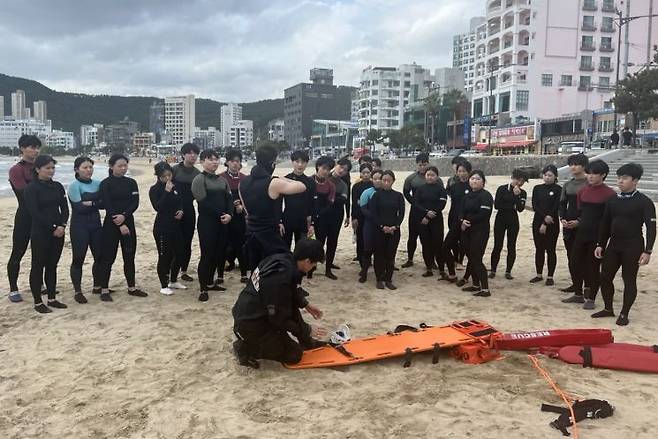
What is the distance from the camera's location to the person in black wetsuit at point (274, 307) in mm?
4098

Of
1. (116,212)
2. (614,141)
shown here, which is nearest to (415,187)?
(116,212)

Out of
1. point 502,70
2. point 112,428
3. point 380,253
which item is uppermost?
point 502,70

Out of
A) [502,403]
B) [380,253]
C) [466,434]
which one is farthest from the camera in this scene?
[380,253]

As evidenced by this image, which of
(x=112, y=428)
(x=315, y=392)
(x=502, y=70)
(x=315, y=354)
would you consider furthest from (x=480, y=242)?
(x=502, y=70)

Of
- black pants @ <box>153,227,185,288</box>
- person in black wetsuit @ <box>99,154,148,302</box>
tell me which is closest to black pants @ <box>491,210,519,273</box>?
black pants @ <box>153,227,185,288</box>

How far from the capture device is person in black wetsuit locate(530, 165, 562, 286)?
733cm

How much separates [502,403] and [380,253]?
367cm

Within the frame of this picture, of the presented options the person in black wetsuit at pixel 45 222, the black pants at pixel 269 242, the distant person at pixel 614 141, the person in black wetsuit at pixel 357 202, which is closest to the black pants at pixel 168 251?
the person in black wetsuit at pixel 45 222

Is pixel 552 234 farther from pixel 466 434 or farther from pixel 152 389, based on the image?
pixel 152 389

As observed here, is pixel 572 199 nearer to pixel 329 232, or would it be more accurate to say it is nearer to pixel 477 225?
pixel 477 225

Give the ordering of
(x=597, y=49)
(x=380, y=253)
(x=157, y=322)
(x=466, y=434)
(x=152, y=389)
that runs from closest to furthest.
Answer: (x=466, y=434)
(x=152, y=389)
(x=157, y=322)
(x=380, y=253)
(x=597, y=49)

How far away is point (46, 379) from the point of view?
421 cm

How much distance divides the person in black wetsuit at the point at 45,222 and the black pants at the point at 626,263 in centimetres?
604

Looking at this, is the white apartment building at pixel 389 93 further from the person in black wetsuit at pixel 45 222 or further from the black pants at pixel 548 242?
the person in black wetsuit at pixel 45 222
